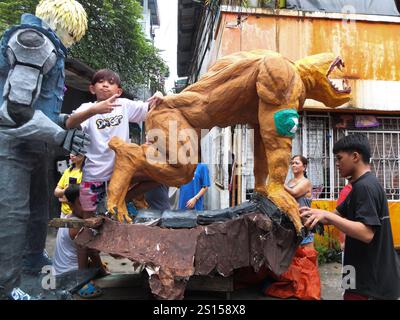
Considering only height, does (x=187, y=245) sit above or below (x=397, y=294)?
above

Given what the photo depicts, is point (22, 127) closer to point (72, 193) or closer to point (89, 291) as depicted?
point (72, 193)

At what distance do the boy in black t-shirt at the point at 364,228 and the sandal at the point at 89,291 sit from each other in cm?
190

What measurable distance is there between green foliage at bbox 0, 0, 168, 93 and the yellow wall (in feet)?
18.7

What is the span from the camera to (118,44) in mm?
9719

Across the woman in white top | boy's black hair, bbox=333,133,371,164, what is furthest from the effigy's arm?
the woman in white top

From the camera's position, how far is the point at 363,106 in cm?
587

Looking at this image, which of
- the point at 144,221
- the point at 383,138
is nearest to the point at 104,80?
the point at 144,221

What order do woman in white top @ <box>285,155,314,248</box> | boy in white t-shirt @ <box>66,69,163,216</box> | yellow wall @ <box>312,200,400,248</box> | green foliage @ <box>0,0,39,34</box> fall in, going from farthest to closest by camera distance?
green foliage @ <box>0,0,39,34</box> < yellow wall @ <box>312,200,400,248</box> < woman in white top @ <box>285,155,314,248</box> < boy in white t-shirt @ <box>66,69,163,216</box>

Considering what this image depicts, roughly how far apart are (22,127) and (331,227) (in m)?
4.88

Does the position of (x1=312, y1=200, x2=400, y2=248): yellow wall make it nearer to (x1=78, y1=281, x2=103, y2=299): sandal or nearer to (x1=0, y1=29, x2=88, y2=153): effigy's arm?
(x1=78, y1=281, x2=103, y2=299): sandal

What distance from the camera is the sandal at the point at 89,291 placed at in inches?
117

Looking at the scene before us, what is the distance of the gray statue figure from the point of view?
7.16ft

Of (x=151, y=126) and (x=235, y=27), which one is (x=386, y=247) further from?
(x=235, y=27)
